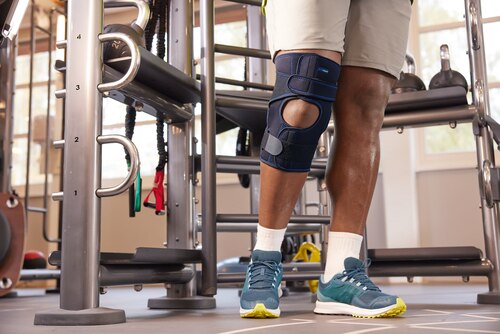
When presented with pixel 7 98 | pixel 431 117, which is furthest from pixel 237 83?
pixel 7 98

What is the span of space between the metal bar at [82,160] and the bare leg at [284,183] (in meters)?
0.38

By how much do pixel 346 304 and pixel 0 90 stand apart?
2624 mm

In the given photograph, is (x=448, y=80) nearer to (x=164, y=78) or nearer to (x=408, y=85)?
(x=408, y=85)

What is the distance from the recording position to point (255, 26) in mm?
2871

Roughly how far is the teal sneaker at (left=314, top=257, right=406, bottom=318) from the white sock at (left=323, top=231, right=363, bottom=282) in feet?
0.04

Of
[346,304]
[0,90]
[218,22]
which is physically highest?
[218,22]

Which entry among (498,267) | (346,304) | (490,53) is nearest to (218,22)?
(490,53)

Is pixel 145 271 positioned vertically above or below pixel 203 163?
below

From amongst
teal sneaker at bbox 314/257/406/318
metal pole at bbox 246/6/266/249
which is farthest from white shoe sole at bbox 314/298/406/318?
metal pole at bbox 246/6/266/249

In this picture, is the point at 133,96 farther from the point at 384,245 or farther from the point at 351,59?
the point at 384,245

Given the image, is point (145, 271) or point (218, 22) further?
point (218, 22)

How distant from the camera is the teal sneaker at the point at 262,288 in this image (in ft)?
4.37

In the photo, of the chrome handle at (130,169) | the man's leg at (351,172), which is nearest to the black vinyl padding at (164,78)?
the chrome handle at (130,169)

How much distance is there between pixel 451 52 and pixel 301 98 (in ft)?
11.4
